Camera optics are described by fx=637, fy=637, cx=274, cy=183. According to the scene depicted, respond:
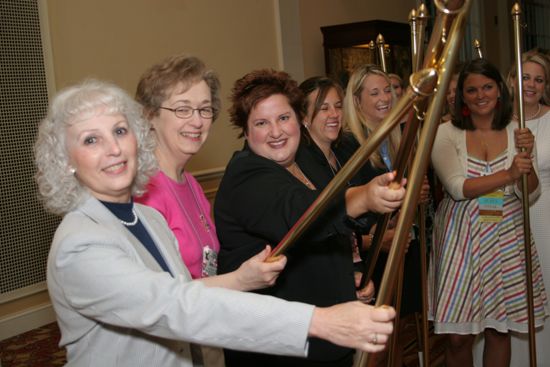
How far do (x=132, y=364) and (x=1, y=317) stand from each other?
125 inches

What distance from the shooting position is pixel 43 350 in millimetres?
3971

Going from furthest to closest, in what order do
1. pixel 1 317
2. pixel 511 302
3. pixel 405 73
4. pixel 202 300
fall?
pixel 405 73
pixel 1 317
pixel 511 302
pixel 202 300

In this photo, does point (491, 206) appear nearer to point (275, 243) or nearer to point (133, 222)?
point (275, 243)

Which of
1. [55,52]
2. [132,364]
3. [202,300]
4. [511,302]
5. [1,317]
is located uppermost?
[55,52]

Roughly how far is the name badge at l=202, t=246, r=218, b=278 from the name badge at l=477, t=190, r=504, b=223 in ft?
5.21

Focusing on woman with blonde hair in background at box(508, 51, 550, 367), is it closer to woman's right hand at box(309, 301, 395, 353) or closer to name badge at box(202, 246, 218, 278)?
name badge at box(202, 246, 218, 278)

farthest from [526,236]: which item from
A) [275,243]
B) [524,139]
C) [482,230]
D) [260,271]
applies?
[260,271]

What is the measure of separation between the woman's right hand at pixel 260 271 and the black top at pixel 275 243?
7.9 inches

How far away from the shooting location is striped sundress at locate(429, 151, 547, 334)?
A: 3.02 meters

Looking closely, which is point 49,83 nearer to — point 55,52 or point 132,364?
point 55,52

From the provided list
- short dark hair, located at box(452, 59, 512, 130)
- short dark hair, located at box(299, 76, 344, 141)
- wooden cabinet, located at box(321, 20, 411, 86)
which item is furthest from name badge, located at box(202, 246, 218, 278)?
wooden cabinet, located at box(321, 20, 411, 86)

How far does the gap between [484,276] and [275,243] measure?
5.19ft

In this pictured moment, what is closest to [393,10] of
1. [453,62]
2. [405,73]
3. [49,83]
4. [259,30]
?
[405,73]

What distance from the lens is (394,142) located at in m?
3.40
